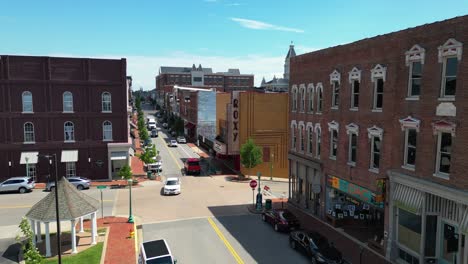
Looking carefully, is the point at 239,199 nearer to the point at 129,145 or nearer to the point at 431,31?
the point at 129,145

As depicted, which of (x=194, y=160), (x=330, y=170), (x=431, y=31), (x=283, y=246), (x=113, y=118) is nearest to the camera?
(x=431, y=31)

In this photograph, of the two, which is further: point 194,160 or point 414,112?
point 194,160

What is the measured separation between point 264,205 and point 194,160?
695 inches

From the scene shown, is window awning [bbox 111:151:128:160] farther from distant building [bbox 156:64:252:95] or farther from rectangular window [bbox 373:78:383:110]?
distant building [bbox 156:64:252:95]

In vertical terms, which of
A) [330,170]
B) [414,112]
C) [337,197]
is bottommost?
[337,197]

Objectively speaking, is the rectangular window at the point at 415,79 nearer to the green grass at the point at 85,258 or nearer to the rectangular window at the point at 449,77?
the rectangular window at the point at 449,77

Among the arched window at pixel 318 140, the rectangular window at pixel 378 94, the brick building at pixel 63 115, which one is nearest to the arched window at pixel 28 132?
the brick building at pixel 63 115

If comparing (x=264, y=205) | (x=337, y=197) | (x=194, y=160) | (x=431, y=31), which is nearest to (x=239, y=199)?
(x=264, y=205)

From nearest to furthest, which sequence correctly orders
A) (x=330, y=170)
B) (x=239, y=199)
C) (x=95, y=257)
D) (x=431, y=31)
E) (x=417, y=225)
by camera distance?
(x=431, y=31) → (x=417, y=225) → (x=95, y=257) → (x=330, y=170) → (x=239, y=199)

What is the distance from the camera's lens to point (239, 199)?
34844 millimetres

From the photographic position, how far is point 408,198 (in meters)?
18.6

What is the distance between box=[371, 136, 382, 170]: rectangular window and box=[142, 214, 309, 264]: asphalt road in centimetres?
662

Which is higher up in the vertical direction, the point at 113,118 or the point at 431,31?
the point at 431,31

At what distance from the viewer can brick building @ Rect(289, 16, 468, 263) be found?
16.1 m
